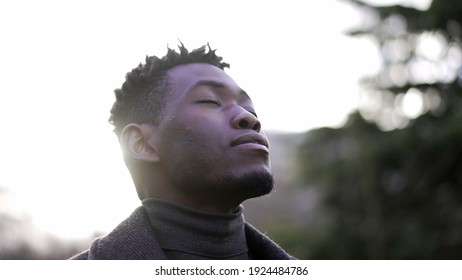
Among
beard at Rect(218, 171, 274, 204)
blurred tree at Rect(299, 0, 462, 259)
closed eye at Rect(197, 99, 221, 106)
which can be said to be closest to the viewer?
beard at Rect(218, 171, 274, 204)

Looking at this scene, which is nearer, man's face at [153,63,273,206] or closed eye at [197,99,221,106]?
man's face at [153,63,273,206]

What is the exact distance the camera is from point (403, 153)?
814 centimetres

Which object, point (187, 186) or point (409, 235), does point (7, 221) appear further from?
point (409, 235)

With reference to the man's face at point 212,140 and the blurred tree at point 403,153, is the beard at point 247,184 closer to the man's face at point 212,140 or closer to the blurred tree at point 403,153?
the man's face at point 212,140

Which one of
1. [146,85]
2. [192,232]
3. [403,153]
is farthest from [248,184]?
[403,153]

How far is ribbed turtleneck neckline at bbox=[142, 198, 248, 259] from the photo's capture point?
225 cm

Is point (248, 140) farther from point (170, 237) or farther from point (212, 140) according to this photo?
point (170, 237)

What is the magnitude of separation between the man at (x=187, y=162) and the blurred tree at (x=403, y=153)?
5.88 metres

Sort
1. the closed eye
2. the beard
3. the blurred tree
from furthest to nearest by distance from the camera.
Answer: the blurred tree → the closed eye → the beard

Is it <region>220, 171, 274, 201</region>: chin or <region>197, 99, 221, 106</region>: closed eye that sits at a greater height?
<region>197, 99, 221, 106</region>: closed eye

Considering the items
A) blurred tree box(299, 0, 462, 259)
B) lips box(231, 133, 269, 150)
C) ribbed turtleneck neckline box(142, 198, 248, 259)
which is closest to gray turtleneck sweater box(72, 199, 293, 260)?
ribbed turtleneck neckline box(142, 198, 248, 259)

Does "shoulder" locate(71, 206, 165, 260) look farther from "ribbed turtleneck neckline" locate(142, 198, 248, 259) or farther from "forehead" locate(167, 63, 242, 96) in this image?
"forehead" locate(167, 63, 242, 96)

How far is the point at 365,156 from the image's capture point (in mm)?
8242
